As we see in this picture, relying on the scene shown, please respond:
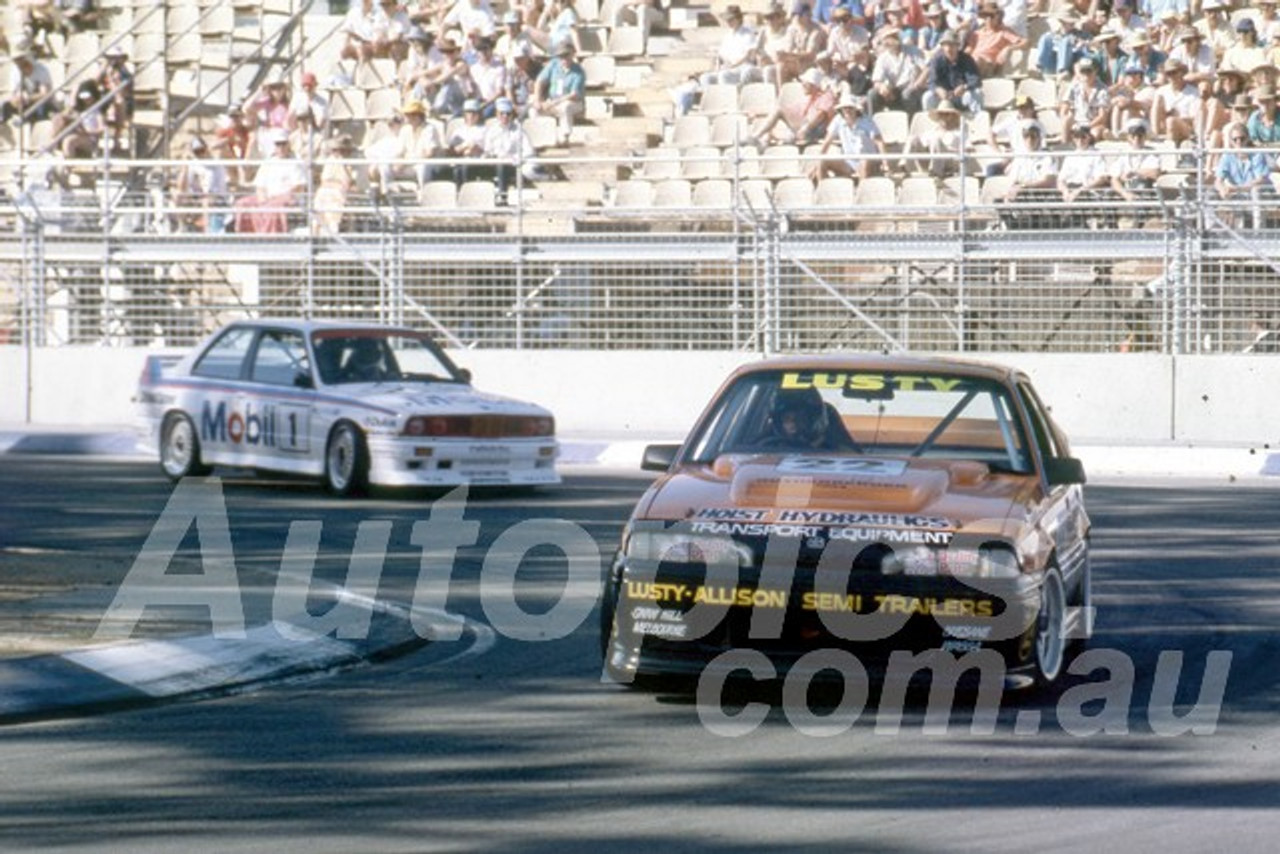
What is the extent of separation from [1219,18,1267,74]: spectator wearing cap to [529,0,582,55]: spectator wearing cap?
8.09 metres

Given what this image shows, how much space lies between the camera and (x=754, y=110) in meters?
27.2

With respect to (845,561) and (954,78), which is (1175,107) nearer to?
(954,78)

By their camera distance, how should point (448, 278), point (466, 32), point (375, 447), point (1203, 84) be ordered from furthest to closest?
point (466, 32)
point (448, 278)
point (1203, 84)
point (375, 447)

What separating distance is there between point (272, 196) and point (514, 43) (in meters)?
3.81

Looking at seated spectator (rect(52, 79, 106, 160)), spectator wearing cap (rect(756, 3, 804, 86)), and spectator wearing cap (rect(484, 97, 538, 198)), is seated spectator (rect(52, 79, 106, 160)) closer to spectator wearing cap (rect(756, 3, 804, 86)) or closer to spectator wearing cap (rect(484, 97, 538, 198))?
spectator wearing cap (rect(484, 97, 538, 198))

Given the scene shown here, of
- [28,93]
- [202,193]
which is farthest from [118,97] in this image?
[202,193]

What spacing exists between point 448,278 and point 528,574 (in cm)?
1324

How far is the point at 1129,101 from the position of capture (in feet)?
81.1

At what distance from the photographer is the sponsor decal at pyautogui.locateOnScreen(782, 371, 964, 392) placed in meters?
10.1

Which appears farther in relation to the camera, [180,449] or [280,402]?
[180,449]

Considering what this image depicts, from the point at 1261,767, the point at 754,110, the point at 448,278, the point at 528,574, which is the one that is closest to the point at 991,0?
the point at 754,110

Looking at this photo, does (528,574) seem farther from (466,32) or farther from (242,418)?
(466,32)

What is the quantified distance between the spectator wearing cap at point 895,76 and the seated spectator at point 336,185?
19.4 ft

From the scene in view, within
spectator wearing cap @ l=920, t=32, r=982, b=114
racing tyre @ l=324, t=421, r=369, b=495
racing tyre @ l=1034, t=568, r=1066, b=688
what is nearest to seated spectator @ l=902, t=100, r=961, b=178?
spectator wearing cap @ l=920, t=32, r=982, b=114
